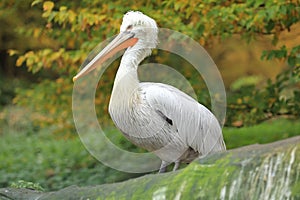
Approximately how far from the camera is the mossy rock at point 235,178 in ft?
14.5

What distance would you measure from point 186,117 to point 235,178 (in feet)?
6.09

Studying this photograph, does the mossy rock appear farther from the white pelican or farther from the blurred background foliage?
the blurred background foliage

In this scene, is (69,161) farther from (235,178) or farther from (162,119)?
(235,178)

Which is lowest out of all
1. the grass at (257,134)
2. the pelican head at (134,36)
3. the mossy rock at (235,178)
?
the grass at (257,134)

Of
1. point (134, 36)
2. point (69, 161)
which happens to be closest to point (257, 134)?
point (69, 161)

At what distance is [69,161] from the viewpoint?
10.7 m

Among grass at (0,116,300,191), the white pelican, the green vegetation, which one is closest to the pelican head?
the white pelican

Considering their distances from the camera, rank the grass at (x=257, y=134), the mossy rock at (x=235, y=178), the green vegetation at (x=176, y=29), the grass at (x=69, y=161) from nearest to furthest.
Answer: the mossy rock at (x=235, y=178), the green vegetation at (x=176, y=29), the grass at (x=69, y=161), the grass at (x=257, y=134)

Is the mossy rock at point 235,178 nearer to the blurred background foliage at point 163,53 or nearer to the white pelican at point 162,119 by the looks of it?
the white pelican at point 162,119

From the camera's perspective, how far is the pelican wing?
6285mm

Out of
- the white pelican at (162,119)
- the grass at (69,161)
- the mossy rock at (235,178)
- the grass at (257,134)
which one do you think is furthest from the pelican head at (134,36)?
the grass at (257,134)

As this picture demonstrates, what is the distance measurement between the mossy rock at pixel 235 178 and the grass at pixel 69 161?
4793 millimetres

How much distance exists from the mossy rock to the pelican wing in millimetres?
1421

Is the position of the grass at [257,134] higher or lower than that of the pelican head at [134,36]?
lower
